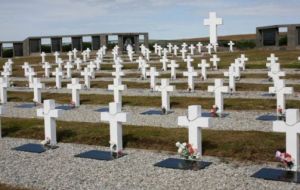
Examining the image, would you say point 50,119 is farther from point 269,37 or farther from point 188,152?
point 269,37

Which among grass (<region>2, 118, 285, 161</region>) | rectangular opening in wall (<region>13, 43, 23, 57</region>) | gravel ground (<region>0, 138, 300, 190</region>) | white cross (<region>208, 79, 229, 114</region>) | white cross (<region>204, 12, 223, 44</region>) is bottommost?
gravel ground (<region>0, 138, 300, 190</region>)

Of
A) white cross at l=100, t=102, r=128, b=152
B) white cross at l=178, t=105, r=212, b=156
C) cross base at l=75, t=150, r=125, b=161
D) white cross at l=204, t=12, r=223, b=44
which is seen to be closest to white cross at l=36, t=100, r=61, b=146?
cross base at l=75, t=150, r=125, b=161

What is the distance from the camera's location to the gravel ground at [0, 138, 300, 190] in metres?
9.19

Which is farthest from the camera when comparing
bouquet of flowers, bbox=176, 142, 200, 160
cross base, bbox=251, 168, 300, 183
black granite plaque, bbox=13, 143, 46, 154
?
black granite plaque, bbox=13, 143, 46, 154

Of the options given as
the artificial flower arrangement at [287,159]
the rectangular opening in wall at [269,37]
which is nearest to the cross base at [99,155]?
the artificial flower arrangement at [287,159]

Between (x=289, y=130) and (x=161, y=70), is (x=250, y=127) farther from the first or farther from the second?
(x=161, y=70)

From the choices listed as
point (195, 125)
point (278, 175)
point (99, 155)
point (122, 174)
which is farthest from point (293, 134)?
point (99, 155)

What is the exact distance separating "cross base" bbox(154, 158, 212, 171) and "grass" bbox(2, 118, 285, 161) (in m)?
0.90

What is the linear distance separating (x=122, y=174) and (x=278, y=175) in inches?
127

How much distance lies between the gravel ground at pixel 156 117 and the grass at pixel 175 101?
815mm

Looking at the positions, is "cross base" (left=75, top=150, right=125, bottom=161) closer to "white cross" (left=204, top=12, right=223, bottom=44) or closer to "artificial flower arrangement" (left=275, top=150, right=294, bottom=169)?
"artificial flower arrangement" (left=275, top=150, right=294, bottom=169)

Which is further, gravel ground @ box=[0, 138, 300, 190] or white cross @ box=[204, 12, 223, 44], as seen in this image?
white cross @ box=[204, 12, 223, 44]

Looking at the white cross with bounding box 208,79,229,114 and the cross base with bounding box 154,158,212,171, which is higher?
the white cross with bounding box 208,79,229,114

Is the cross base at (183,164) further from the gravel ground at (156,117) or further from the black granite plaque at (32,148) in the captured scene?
the black granite plaque at (32,148)
